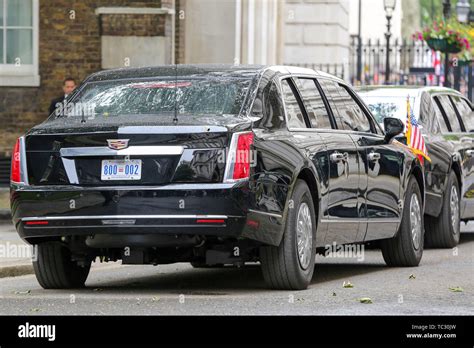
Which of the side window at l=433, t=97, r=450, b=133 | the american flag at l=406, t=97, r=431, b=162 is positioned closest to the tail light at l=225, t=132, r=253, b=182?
the american flag at l=406, t=97, r=431, b=162

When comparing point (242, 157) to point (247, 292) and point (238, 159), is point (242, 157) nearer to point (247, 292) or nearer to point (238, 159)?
point (238, 159)

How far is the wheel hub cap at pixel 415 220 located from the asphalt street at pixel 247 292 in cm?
24

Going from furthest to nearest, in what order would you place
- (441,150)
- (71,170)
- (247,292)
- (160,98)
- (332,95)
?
(441,150)
(332,95)
(160,98)
(247,292)
(71,170)

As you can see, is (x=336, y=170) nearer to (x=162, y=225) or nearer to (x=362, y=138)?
(x=362, y=138)

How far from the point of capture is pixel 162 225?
1073 centimetres

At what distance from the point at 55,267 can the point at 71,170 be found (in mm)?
1070

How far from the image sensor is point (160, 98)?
11594 mm

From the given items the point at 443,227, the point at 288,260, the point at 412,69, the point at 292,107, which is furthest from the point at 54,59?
the point at 412,69

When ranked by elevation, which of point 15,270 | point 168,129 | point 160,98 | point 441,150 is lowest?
point 15,270

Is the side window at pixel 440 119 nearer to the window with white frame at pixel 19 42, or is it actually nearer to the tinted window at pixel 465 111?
the tinted window at pixel 465 111

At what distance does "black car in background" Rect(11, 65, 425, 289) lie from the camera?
35.2 feet

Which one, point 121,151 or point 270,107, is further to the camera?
point 270,107

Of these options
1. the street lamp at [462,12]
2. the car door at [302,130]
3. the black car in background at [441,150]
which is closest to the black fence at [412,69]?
the street lamp at [462,12]
